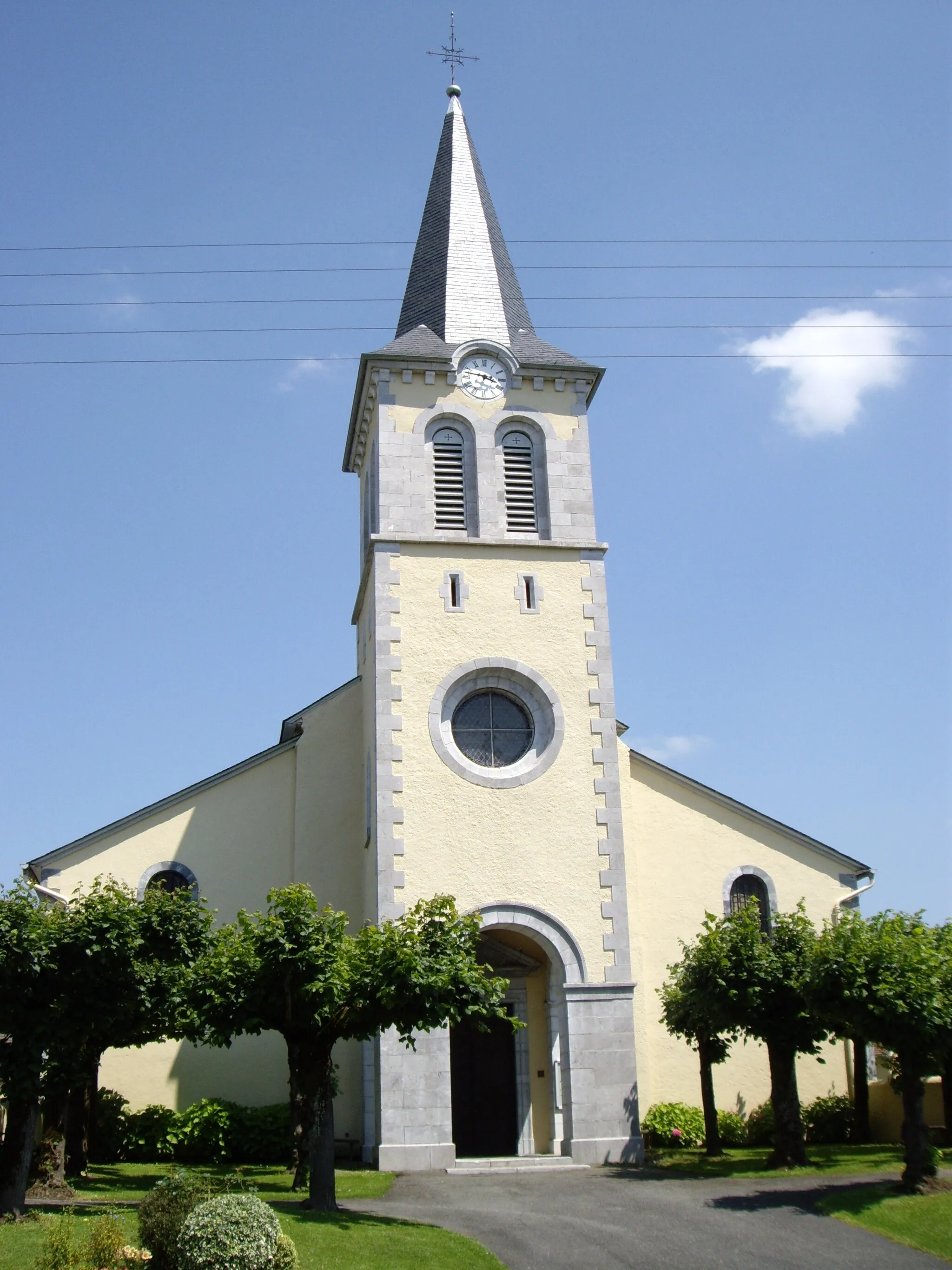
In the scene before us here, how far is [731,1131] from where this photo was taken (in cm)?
2408

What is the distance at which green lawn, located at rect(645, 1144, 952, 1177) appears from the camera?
63.3ft

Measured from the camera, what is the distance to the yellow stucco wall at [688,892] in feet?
80.3

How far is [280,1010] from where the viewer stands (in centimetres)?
1647

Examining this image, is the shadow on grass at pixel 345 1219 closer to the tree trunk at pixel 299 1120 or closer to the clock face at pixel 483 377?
the tree trunk at pixel 299 1120

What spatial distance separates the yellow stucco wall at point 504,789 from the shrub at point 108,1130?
712cm

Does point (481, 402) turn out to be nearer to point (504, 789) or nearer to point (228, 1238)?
point (504, 789)

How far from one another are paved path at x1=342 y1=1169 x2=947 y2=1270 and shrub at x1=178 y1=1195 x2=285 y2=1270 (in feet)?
10.9

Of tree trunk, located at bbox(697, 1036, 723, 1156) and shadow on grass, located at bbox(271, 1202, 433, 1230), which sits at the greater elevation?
tree trunk, located at bbox(697, 1036, 723, 1156)

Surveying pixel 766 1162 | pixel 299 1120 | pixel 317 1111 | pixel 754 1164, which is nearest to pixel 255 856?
pixel 299 1120

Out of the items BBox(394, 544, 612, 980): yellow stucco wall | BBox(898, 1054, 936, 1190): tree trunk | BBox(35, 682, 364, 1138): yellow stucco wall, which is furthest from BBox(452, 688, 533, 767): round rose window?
BBox(898, 1054, 936, 1190): tree trunk

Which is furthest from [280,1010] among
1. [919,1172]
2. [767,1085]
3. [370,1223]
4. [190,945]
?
[767,1085]

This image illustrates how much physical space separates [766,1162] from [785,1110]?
1341mm

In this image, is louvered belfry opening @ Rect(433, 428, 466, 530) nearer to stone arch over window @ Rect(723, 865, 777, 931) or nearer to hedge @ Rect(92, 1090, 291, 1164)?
stone arch over window @ Rect(723, 865, 777, 931)

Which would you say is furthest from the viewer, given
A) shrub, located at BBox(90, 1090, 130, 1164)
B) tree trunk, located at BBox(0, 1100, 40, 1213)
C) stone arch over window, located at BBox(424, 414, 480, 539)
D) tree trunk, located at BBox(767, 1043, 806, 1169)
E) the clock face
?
the clock face
